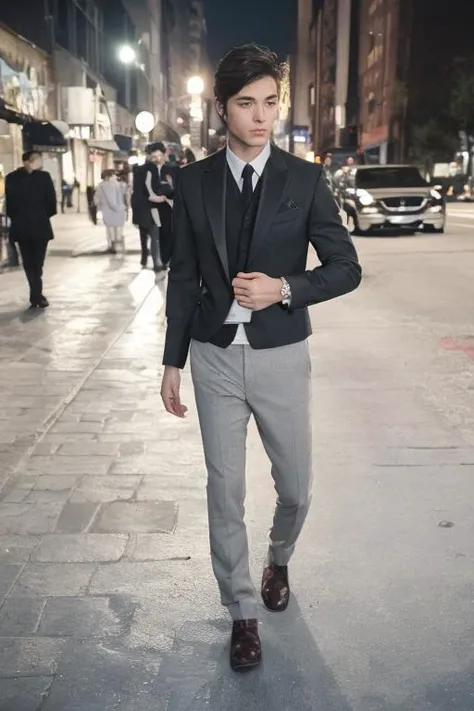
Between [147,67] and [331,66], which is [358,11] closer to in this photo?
[331,66]

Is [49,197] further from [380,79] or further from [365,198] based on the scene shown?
[380,79]

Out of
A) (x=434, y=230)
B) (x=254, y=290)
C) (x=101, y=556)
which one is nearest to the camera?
(x=254, y=290)

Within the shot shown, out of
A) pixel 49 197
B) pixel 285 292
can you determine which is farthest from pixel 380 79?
pixel 285 292

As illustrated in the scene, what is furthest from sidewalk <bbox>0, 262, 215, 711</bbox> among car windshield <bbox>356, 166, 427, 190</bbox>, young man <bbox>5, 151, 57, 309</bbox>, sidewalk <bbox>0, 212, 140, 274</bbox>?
car windshield <bbox>356, 166, 427, 190</bbox>

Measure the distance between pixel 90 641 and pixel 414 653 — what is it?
44.3 inches

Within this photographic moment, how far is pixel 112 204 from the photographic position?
56.5 ft

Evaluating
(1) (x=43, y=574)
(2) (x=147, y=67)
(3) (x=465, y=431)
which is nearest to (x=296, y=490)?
(1) (x=43, y=574)

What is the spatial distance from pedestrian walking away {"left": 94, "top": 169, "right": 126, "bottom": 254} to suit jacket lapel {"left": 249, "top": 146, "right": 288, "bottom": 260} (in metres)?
14.7

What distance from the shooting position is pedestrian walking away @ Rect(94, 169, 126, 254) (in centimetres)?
1723

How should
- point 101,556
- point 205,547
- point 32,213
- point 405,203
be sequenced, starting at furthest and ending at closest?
point 405,203
point 32,213
point 205,547
point 101,556

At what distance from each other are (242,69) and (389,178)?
2167 cm

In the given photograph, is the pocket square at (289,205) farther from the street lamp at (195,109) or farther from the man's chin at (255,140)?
the street lamp at (195,109)

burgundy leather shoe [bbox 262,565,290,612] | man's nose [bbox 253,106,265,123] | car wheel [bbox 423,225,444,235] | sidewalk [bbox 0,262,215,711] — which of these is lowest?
car wheel [bbox 423,225,444,235]

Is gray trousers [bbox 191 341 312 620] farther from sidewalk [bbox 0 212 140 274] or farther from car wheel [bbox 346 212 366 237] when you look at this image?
car wheel [bbox 346 212 366 237]
